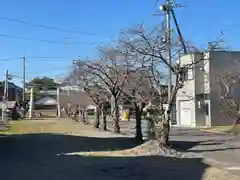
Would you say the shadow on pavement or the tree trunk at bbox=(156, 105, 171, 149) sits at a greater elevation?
the tree trunk at bbox=(156, 105, 171, 149)

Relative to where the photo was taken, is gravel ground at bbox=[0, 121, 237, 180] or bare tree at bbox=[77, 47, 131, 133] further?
bare tree at bbox=[77, 47, 131, 133]

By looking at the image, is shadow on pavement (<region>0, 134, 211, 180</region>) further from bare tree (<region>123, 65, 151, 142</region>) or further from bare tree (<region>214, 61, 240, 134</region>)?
bare tree (<region>214, 61, 240, 134</region>)

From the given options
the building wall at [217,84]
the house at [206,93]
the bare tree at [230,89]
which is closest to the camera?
the bare tree at [230,89]

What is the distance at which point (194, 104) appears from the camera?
1941 inches

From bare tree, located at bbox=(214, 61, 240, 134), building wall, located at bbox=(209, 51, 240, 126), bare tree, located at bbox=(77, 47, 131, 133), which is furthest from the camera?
building wall, located at bbox=(209, 51, 240, 126)

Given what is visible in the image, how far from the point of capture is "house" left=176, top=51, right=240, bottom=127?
1793 inches

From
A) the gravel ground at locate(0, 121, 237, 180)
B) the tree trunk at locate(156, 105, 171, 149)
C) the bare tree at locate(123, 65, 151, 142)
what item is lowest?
the gravel ground at locate(0, 121, 237, 180)

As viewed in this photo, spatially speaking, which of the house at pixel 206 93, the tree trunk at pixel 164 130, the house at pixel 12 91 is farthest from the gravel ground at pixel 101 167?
the house at pixel 12 91

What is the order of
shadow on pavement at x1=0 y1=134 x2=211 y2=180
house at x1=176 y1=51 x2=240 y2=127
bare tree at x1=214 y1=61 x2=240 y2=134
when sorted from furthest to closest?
house at x1=176 y1=51 x2=240 y2=127
bare tree at x1=214 y1=61 x2=240 y2=134
shadow on pavement at x1=0 y1=134 x2=211 y2=180

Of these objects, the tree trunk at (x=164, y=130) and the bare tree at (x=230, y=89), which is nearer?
the tree trunk at (x=164, y=130)

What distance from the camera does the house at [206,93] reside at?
45531mm

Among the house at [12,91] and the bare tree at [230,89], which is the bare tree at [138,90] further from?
the house at [12,91]

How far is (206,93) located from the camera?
47344 mm

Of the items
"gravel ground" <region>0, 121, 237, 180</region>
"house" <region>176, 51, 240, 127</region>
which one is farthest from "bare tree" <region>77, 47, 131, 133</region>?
"gravel ground" <region>0, 121, 237, 180</region>
